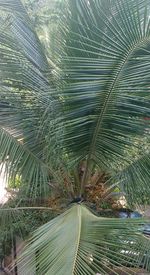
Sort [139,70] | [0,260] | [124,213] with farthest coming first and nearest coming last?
[0,260] → [124,213] → [139,70]

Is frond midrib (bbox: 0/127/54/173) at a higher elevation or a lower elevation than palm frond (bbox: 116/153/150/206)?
higher

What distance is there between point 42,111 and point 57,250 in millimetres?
1309

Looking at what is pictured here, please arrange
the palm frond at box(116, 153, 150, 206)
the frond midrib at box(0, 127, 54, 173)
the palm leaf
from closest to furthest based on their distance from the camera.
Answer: the palm leaf
the palm frond at box(116, 153, 150, 206)
the frond midrib at box(0, 127, 54, 173)

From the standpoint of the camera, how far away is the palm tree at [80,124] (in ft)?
6.94

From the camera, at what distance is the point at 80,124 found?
8.85 ft

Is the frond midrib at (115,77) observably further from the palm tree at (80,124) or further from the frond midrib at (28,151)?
the frond midrib at (28,151)

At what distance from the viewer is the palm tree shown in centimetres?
212

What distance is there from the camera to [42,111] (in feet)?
9.93

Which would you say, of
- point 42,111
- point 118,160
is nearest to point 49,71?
point 42,111

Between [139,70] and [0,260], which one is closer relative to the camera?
[139,70]

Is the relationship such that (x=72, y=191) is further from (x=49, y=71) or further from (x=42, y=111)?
(x=49, y=71)

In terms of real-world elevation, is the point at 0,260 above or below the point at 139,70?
below

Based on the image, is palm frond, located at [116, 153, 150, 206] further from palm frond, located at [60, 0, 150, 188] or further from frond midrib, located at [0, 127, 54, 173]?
frond midrib, located at [0, 127, 54, 173]

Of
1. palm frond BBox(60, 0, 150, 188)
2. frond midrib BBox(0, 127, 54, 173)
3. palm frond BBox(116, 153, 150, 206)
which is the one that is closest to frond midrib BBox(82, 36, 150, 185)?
palm frond BBox(60, 0, 150, 188)
